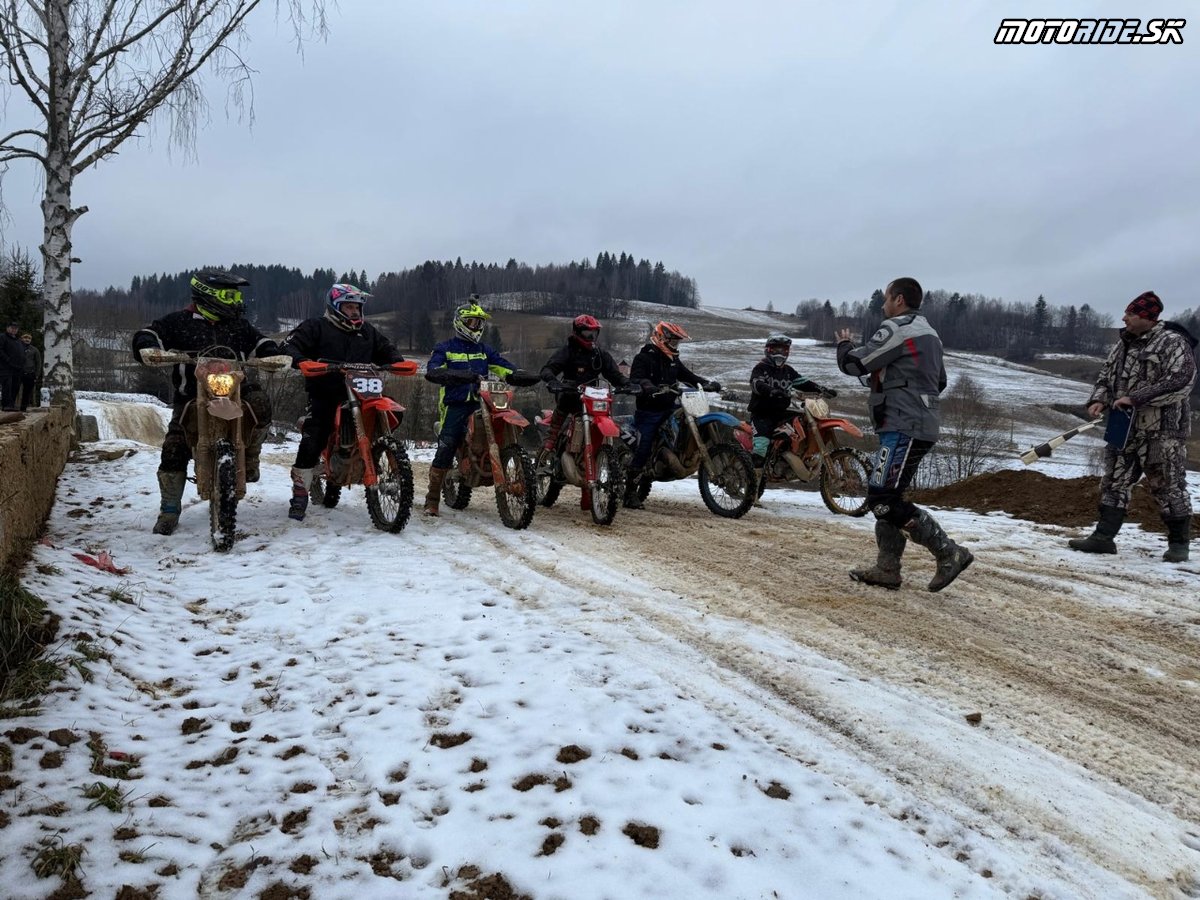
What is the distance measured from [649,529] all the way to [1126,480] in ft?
13.6

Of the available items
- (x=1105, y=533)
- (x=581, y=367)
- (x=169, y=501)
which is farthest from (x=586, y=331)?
(x=1105, y=533)

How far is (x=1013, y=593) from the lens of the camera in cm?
514

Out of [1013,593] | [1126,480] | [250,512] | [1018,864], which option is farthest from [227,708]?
[1126,480]

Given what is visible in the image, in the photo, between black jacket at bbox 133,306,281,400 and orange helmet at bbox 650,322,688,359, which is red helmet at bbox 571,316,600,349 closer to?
orange helmet at bbox 650,322,688,359

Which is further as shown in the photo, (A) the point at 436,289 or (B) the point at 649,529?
(A) the point at 436,289

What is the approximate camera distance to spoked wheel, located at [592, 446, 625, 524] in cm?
720

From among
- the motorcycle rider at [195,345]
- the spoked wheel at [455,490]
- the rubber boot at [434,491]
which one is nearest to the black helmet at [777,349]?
the spoked wheel at [455,490]

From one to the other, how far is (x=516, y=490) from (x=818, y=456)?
3.63 m

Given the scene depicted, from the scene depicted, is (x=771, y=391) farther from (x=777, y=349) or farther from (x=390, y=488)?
(x=390, y=488)

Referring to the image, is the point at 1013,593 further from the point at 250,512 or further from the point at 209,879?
the point at 250,512

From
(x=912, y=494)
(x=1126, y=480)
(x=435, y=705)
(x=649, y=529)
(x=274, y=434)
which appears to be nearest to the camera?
(x=435, y=705)

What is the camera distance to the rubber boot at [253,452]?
21.2 ft

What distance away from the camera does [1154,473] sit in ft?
20.6

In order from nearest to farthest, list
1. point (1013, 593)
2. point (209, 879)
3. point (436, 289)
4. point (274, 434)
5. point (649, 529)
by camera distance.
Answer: point (209, 879) < point (1013, 593) < point (649, 529) < point (274, 434) < point (436, 289)
